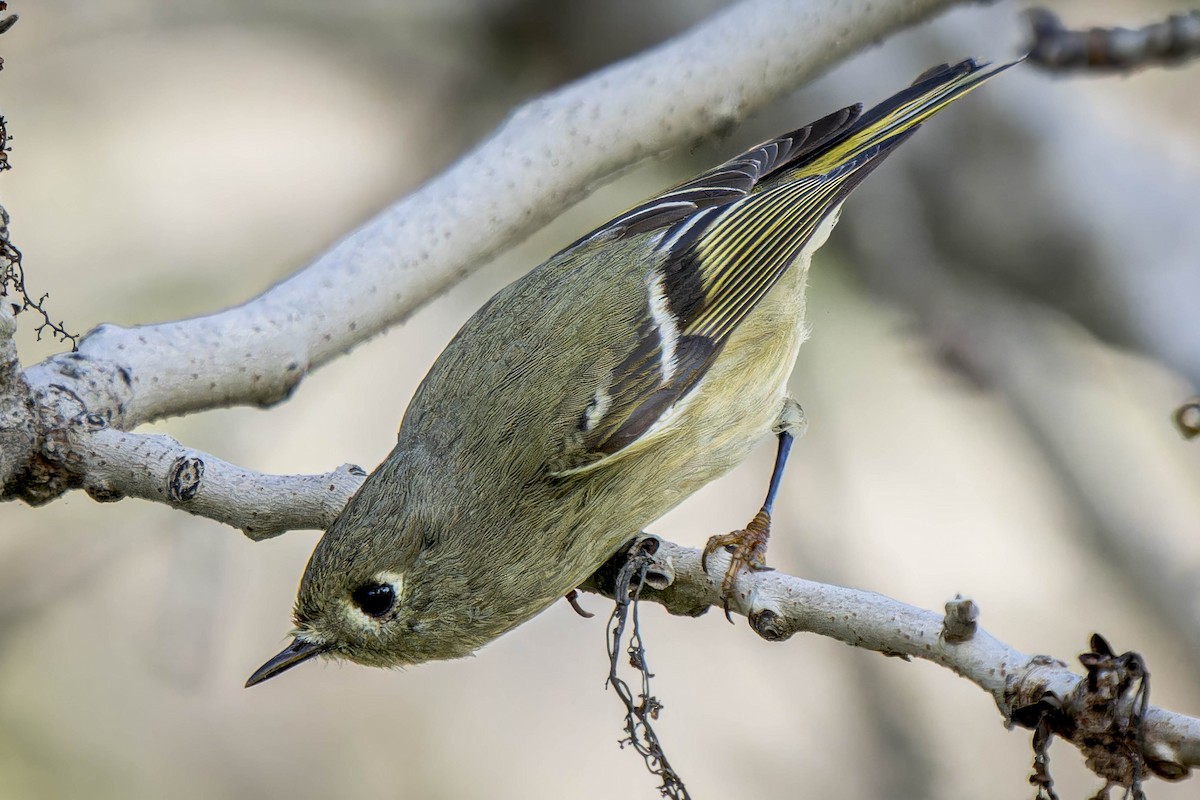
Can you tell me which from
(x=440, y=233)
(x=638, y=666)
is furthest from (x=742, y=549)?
(x=440, y=233)

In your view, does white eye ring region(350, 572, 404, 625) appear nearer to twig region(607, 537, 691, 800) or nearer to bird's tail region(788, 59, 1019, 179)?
twig region(607, 537, 691, 800)

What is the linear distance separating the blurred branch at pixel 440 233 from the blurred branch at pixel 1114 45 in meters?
0.27

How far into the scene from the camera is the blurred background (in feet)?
11.3

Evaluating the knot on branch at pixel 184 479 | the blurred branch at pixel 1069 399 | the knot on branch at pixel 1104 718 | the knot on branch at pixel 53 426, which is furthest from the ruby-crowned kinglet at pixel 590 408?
the blurred branch at pixel 1069 399

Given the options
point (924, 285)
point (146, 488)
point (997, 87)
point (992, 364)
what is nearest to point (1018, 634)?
point (992, 364)

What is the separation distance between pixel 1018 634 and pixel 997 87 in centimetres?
169

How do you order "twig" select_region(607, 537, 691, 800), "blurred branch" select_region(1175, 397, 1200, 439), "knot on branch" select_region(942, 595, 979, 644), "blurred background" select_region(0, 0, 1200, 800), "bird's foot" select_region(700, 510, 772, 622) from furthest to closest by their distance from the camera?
"blurred background" select_region(0, 0, 1200, 800) → "blurred branch" select_region(1175, 397, 1200, 439) → "bird's foot" select_region(700, 510, 772, 622) → "twig" select_region(607, 537, 691, 800) → "knot on branch" select_region(942, 595, 979, 644)

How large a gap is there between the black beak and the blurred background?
116cm

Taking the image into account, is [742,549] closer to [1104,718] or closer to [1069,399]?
[1104,718]

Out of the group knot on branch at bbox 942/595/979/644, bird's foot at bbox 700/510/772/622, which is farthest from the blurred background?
knot on branch at bbox 942/595/979/644

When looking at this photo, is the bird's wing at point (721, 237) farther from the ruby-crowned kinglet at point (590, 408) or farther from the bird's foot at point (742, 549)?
the bird's foot at point (742, 549)

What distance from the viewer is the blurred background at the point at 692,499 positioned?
3.44m

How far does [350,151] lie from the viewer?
15.3 feet

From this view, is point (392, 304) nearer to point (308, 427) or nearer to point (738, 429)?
point (738, 429)
